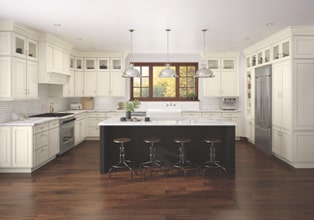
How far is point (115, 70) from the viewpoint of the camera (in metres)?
9.31

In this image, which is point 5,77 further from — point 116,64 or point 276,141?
point 276,141

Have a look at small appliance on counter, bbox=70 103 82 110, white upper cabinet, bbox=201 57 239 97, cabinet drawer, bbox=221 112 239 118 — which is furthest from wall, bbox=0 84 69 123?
cabinet drawer, bbox=221 112 239 118

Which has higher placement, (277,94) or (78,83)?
(78,83)

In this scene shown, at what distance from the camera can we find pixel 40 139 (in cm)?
580

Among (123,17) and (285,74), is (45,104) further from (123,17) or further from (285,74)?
(285,74)

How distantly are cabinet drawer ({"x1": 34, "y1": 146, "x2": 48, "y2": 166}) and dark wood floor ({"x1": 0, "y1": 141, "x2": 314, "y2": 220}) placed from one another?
0.19 meters

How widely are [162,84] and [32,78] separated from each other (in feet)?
14.4

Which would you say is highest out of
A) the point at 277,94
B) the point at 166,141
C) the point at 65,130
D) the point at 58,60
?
the point at 58,60

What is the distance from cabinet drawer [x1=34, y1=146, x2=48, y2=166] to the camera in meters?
5.65

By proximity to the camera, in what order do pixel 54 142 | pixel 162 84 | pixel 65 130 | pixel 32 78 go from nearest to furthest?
pixel 32 78 → pixel 54 142 → pixel 65 130 → pixel 162 84

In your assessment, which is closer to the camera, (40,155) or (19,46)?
(19,46)

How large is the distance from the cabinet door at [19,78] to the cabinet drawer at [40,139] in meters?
0.82

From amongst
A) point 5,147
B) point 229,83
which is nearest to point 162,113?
point 229,83

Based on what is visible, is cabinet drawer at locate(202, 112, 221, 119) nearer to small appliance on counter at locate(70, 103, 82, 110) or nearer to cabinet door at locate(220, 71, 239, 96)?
cabinet door at locate(220, 71, 239, 96)
